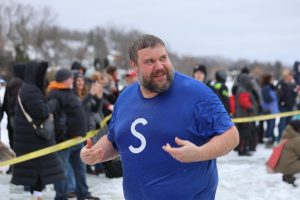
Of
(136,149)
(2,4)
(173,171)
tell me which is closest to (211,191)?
(173,171)

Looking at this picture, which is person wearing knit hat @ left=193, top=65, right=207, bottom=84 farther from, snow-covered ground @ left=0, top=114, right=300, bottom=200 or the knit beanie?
the knit beanie

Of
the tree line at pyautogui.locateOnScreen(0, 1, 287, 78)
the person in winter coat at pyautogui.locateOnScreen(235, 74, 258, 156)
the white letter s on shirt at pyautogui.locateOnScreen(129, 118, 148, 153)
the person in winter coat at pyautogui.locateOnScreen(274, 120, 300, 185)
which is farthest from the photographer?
the tree line at pyautogui.locateOnScreen(0, 1, 287, 78)

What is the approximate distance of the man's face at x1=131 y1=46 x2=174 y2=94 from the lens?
301cm

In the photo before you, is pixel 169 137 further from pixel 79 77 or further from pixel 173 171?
pixel 79 77

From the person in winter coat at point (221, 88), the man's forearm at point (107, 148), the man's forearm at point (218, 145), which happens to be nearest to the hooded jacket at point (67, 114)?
the man's forearm at point (107, 148)

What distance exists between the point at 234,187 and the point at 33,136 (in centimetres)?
379

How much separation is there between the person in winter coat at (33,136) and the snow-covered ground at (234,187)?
130 cm

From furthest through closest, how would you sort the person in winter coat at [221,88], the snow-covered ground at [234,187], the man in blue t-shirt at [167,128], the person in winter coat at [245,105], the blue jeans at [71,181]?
the person in winter coat at [245,105] → the person in winter coat at [221,88] → the snow-covered ground at [234,187] → the blue jeans at [71,181] → the man in blue t-shirt at [167,128]

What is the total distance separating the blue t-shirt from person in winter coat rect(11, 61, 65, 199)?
3.03 meters

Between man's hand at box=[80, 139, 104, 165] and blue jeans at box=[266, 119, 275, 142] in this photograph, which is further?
blue jeans at box=[266, 119, 275, 142]

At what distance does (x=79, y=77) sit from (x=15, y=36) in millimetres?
58763

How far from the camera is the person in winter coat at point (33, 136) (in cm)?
602

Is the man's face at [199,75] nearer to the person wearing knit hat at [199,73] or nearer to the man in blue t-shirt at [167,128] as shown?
the person wearing knit hat at [199,73]

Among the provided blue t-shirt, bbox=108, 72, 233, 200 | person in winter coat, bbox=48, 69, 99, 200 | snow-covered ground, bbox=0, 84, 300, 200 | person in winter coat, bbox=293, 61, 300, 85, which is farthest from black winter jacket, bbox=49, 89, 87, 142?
person in winter coat, bbox=293, 61, 300, 85
